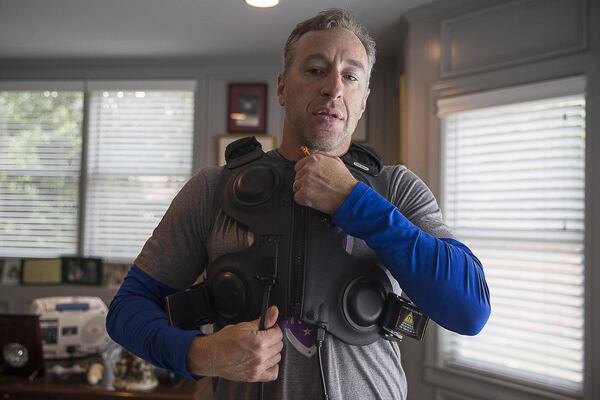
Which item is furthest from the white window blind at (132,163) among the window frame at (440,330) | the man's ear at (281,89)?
the man's ear at (281,89)

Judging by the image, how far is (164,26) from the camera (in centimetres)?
374

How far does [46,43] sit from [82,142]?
870 millimetres

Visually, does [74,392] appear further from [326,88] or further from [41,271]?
[41,271]

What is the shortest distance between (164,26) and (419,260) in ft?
10.9

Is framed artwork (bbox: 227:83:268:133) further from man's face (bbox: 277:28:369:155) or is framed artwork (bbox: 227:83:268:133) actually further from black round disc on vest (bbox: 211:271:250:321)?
black round disc on vest (bbox: 211:271:250:321)

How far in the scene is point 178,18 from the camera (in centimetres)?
355

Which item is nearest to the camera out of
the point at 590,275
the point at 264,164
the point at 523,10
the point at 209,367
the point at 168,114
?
the point at 209,367

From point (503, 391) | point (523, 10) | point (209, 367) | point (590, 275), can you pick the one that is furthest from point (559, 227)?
point (209, 367)

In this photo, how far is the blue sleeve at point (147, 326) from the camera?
0.97 m

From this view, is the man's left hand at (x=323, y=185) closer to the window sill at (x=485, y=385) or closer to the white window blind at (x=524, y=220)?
the white window blind at (x=524, y=220)

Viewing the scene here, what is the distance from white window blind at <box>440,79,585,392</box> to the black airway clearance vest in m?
1.93

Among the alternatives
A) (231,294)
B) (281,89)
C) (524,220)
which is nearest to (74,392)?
(231,294)

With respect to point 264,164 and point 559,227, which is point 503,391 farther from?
point 264,164

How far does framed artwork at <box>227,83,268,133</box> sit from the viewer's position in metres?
4.50
